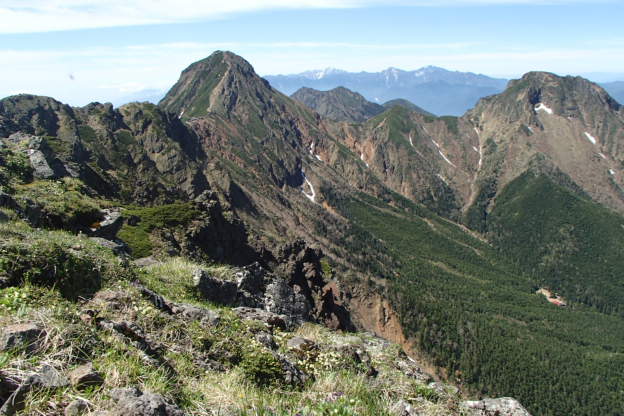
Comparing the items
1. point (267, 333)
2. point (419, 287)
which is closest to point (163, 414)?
point (267, 333)

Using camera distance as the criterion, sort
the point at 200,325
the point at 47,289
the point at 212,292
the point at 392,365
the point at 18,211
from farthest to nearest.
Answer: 1. the point at 18,211
2. the point at 212,292
3. the point at 392,365
4. the point at 200,325
5. the point at 47,289

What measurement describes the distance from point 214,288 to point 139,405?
39.4 feet

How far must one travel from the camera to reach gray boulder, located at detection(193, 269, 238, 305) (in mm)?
16531

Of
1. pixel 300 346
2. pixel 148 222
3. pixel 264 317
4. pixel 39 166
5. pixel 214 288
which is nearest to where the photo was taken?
pixel 300 346

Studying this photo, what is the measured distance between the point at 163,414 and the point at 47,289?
5481 mm

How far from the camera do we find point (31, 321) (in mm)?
6715

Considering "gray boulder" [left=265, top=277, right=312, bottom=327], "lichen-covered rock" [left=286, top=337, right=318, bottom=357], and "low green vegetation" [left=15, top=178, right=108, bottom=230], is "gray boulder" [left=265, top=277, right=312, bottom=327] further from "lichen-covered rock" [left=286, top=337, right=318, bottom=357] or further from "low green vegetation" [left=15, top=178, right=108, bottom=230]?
"low green vegetation" [left=15, top=178, right=108, bottom=230]

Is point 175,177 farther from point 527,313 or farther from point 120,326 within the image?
point 527,313

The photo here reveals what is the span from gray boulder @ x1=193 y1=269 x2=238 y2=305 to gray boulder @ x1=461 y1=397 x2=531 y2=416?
10089mm

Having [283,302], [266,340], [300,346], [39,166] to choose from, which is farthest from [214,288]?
[39,166]

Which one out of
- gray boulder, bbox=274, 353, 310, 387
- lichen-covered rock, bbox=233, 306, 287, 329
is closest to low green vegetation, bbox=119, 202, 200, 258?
lichen-covered rock, bbox=233, 306, 287, 329

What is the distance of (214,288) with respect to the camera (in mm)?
17344

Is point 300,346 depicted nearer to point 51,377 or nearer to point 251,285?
point 51,377

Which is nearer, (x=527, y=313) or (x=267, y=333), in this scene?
(x=267, y=333)
